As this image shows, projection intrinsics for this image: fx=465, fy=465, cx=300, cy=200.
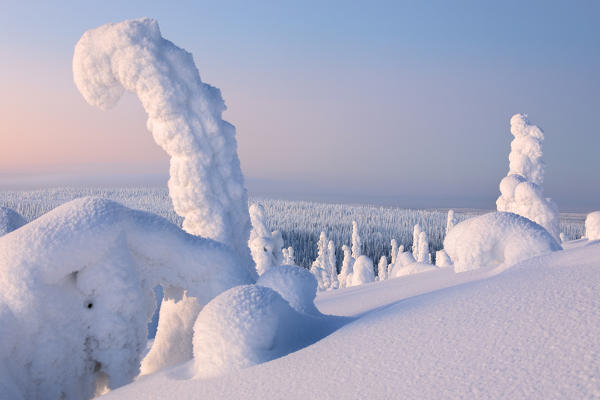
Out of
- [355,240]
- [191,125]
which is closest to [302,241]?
[355,240]

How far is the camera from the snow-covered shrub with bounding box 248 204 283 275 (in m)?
22.9

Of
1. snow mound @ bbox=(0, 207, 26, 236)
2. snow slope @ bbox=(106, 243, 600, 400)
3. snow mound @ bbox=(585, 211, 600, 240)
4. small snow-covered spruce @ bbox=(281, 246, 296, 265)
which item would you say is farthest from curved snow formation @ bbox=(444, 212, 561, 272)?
small snow-covered spruce @ bbox=(281, 246, 296, 265)

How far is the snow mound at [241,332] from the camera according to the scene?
310 cm

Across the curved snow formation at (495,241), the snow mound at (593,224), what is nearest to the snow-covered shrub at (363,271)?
the snow mound at (593,224)

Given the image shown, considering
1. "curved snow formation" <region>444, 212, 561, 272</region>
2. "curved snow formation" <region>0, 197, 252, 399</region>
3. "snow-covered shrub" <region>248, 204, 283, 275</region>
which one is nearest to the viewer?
"curved snow formation" <region>0, 197, 252, 399</region>

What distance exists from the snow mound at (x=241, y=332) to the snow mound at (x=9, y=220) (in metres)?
3.86

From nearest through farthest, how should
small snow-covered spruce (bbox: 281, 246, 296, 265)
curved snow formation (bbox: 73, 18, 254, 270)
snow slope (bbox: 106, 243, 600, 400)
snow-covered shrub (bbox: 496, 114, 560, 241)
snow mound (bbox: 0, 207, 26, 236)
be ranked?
snow slope (bbox: 106, 243, 600, 400), snow mound (bbox: 0, 207, 26, 236), curved snow formation (bbox: 73, 18, 254, 270), snow-covered shrub (bbox: 496, 114, 560, 241), small snow-covered spruce (bbox: 281, 246, 296, 265)

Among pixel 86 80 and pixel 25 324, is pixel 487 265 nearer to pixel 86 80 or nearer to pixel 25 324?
pixel 25 324

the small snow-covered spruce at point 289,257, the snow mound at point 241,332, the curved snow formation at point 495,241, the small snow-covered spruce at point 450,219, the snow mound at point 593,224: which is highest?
the curved snow formation at point 495,241

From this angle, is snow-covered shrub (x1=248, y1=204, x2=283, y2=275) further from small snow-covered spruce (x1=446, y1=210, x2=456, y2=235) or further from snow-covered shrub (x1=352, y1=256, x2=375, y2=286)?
small snow-covered spruce (x1=446, y1=210, x2=456, y2=235)

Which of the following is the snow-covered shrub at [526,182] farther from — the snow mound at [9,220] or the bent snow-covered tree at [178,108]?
the snow mound at [9,220]

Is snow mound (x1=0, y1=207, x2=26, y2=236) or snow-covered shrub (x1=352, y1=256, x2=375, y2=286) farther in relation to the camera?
snow-covered shrub (x1=352, y1=256, x2=375, y2=286)

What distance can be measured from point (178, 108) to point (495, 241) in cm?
459

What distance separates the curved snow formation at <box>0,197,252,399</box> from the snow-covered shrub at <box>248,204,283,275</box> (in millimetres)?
17880
